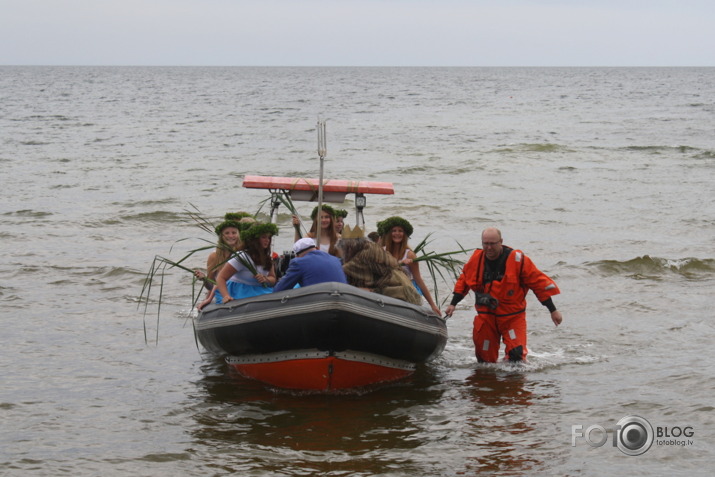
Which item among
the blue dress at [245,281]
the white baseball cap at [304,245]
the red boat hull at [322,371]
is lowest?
the red boat hull at [322,371]

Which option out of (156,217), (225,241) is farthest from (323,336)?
(156,217)

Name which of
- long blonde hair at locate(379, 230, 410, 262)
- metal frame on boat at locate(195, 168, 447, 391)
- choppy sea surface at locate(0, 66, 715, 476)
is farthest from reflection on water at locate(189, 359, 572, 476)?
long blonde hair at locate(379, 230, 410, 262)

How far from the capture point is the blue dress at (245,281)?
7622 mm

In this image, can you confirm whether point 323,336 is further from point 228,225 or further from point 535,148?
point 535,148

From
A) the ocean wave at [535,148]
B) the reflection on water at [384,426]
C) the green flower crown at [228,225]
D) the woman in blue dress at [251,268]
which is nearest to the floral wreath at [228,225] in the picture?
the green flower crown at [228,225]

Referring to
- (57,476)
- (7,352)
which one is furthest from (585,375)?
(7,352)

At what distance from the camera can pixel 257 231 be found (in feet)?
24.3

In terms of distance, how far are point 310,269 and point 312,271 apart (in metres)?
0.02

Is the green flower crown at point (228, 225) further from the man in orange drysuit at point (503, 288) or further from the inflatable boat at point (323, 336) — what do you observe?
the man in orange drysuit at point (503, 288)

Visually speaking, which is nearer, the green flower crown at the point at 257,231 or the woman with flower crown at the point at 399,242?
the green flower crown at the point at 257,231

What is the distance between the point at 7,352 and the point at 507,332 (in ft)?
15.3

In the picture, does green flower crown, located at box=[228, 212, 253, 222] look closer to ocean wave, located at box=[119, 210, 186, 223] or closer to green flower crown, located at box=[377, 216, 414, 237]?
green flower crown, located at box=[377, 216, 414, 237]

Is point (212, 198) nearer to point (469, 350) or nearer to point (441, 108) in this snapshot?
point (469, 350)

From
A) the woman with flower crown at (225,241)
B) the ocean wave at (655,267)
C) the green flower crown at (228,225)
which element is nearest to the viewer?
the woman with flower crown at (225,241)
